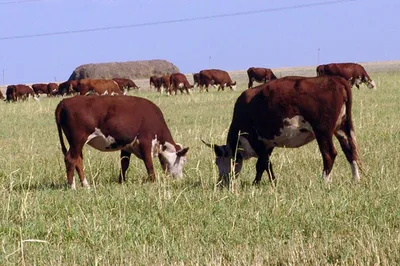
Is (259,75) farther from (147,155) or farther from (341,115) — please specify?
(341,115)

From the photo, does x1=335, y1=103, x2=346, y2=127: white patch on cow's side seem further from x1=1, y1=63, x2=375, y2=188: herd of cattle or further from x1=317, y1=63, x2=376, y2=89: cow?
x1=317, y1=63, x2=376, y2=89: cow

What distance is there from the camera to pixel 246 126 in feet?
32.8

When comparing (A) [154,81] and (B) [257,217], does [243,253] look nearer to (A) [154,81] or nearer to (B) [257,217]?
(B) [257,217]

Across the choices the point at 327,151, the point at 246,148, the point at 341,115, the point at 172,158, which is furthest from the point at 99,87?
the point at 327,151

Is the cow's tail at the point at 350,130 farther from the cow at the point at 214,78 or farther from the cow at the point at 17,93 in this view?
the cow at the point at 17,93

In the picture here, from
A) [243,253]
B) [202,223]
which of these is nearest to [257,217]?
[202,223]

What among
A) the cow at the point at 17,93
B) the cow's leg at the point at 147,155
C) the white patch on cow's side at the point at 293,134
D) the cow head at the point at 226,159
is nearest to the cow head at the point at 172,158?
the cow's leg at the point at 147,155

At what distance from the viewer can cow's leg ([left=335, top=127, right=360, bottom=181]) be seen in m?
9.80

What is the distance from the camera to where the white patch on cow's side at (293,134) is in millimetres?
9578

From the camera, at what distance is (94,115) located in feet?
35.4

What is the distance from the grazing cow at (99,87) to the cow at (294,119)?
2756cm

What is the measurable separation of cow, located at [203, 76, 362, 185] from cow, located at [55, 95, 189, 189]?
1.36 m

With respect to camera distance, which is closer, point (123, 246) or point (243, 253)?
point (243, 253)

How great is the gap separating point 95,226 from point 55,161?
5.72 m
